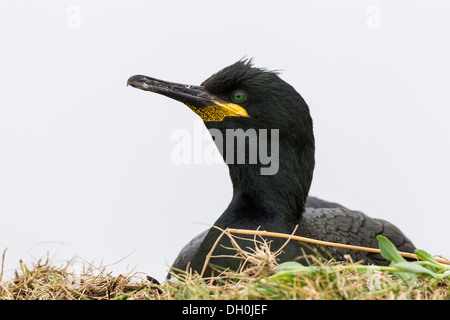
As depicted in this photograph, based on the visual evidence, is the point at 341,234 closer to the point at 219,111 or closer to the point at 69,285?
the point at 219,111

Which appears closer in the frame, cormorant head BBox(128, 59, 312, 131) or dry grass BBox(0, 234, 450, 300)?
dry grass BBox(0, 234, 450, 300)

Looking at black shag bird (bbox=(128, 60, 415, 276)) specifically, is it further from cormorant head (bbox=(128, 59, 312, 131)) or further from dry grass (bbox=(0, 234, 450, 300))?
dry grass (bbox=(0, 234, 450, 300))

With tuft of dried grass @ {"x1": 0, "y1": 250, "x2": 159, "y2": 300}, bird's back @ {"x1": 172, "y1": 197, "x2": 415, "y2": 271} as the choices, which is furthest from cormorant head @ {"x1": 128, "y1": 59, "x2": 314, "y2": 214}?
tuft of dried grass @ {"x1": 0, "y1": 250, "x2": 159, "y2": 300}

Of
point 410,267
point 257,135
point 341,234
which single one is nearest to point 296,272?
point 410,267

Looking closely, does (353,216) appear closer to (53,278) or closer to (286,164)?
(286,164)

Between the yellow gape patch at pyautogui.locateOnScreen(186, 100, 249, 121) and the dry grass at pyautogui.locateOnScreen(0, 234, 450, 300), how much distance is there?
1149mm

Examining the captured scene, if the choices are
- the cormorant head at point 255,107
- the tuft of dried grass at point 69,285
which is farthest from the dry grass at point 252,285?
the cormorant head at point 255,107

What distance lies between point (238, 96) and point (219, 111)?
139 millimetres

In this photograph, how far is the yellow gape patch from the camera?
11.7 feet

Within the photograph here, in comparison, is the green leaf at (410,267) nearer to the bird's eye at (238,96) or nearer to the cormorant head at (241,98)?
the cormorant head at (241,98)

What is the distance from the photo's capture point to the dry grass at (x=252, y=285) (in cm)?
204

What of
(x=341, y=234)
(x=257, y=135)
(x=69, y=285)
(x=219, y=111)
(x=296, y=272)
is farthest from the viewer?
(x=341, y=234)

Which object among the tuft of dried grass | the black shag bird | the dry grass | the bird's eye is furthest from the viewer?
the bird's eye

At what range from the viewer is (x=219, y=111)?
11.9 ft
